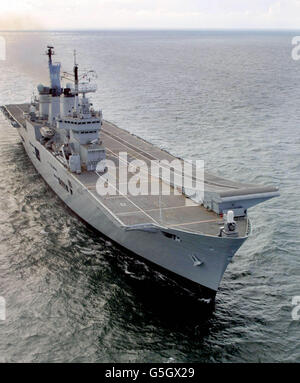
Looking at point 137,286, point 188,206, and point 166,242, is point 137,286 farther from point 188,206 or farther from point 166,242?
point 188,206

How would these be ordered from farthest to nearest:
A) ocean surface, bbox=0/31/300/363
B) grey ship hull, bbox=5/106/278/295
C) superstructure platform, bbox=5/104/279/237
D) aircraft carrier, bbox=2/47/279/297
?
superstructure platform, bbox=5/104/279/237, aircraft carrier, bbox=2/47/279/297, grey ship hull, bbox=5/106/278/295, ocean surface, bbox=0/31/300/363

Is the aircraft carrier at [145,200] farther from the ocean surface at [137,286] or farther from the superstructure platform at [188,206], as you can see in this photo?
the ocean surface at [137,286]

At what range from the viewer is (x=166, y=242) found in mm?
20062

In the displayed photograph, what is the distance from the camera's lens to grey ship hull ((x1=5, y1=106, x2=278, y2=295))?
1856cm

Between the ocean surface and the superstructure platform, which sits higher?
the superstructure platform

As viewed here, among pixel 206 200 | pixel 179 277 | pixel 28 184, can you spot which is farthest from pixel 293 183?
pixel 28 184

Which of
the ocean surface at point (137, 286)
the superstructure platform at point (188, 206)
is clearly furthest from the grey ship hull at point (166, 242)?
the ocean surface at point (137, 286)

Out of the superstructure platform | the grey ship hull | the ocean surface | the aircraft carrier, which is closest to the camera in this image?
the ocean surface

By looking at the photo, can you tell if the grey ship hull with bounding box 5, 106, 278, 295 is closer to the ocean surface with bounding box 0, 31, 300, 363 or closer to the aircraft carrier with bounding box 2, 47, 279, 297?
the aircraft carrier with bounding box 2, 47, 279, 297

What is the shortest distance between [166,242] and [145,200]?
3.86 meters

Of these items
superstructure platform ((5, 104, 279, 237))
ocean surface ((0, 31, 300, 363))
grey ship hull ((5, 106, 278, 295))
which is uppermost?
superstructure platform ((5, 104, 279, 237))

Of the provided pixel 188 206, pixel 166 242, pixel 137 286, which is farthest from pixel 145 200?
pixel 137 286

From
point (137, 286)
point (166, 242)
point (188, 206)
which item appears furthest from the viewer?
point (188, 206)

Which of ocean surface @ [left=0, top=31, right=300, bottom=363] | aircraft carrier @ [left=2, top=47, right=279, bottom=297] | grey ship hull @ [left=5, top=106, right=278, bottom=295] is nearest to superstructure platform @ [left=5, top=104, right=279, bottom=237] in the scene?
aircraft carrier @ [left=2, top=47, right=279, bottom=297]
